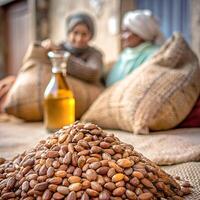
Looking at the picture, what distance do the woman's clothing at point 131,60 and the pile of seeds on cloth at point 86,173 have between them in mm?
1416

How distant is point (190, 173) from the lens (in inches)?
36.8

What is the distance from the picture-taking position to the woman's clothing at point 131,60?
225cm

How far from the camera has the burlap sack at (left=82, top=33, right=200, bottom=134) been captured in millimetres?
1462

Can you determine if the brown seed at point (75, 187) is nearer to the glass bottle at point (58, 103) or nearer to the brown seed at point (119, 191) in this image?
the brown seed at point (119, 191)

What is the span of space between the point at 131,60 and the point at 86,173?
1.72m

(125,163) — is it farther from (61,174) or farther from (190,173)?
(190,173)

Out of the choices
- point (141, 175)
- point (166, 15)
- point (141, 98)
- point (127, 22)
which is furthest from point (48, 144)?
point (166, 15)

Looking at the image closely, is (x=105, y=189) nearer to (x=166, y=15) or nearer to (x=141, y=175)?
(x=141, y=175)

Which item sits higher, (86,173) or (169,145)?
(86,173)

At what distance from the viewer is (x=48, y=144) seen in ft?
2.66

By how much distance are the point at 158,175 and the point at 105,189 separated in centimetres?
13

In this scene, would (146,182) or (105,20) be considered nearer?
(146,182)

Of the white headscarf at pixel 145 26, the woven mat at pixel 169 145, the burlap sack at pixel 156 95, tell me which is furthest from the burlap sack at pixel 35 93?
the white headscarf at pixel 145 26

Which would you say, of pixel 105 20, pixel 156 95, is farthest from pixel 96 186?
pixel 105 20
